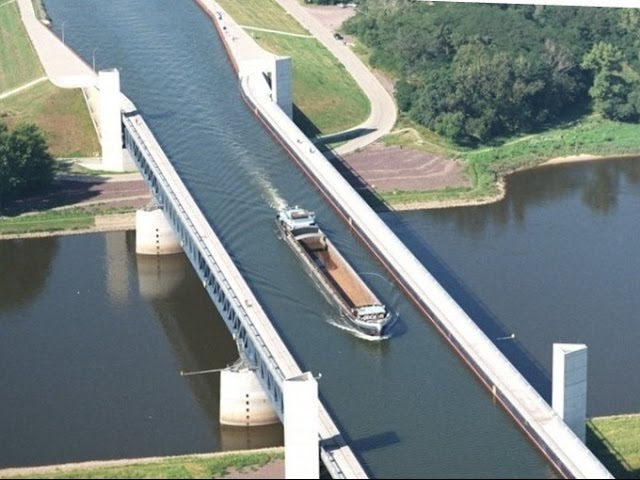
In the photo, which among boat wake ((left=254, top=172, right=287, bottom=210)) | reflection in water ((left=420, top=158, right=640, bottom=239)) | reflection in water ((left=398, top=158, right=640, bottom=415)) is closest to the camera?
reflection in water ((left=398, top=158, right=640, bottom=415))

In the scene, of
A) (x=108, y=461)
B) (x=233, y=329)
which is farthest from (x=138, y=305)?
(x=108, y=461)

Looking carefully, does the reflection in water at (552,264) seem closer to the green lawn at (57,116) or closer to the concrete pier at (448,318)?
the concrete pier at (448,318)

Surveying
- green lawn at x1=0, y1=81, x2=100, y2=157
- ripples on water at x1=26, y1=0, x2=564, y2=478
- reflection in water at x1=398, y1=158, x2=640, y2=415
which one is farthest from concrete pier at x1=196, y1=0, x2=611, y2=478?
green lawn at x1=0, y1=81, x2=100, y2=157

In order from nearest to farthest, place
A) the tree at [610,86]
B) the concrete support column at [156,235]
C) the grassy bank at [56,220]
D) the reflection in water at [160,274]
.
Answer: the reflection in water at [160,274]
the concrete support column at [156,235]
the grassy bank at [56,220]
the tree at [610,86]

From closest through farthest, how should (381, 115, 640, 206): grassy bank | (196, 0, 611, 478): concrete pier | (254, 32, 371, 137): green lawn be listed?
(196, 0, 611, 478): concrete pier < (381, 115, 640, 206): grassy bank < (254, 32, 371, 137): green lawn

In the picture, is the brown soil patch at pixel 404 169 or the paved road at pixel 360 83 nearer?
the brown soil patch at pixel 404 169

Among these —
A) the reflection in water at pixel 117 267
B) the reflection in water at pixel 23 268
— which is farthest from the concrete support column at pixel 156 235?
the reflection in water at pixel 23 268

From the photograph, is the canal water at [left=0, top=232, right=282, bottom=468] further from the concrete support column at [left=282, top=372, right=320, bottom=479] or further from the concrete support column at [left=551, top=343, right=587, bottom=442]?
the concrete support column at [left=551, top=343, right=587, bottom=442]
